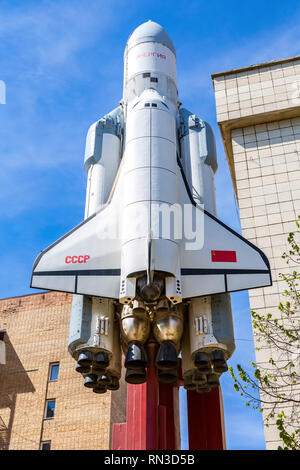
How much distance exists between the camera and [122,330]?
11750 millimetres

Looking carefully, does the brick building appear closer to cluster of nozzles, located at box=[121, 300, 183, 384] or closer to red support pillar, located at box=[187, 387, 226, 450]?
red support pillar, located at box=[187, 387, 226, 450]

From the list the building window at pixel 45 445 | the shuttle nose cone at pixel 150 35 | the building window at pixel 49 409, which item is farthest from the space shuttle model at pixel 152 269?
the building window at pixel 49 409

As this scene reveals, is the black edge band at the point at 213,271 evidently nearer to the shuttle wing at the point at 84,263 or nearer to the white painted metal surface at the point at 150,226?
the white painted metal surface at the point at 150,226

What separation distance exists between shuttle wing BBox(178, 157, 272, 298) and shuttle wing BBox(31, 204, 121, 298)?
1528 mm

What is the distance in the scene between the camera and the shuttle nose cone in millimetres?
15715

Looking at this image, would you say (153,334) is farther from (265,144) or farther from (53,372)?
(53,372)

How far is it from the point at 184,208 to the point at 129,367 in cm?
376

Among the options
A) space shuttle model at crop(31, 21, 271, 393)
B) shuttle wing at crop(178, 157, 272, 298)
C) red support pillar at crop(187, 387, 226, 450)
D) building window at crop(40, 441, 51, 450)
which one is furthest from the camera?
building window at crop(40, 441, 51, 450)

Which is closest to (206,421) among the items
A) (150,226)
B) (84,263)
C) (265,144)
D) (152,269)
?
(152,269)

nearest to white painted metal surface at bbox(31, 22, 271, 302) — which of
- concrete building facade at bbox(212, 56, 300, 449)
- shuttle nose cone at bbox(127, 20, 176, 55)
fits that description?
shuttle nose cone at bbox(127, 20, 176, 55)

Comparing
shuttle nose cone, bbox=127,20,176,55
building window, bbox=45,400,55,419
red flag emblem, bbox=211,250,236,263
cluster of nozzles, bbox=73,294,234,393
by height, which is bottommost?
cluster of nozzles, bbox=73,294,234,393

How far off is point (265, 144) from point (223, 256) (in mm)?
8743
